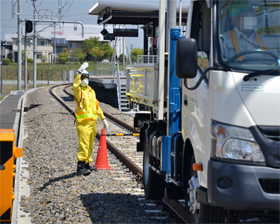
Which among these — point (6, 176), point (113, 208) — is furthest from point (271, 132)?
point (6, 176)

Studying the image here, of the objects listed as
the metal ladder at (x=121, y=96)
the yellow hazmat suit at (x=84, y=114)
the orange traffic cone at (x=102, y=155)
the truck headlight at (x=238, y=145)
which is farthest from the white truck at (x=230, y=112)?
the metal ladder at (x=121, y=96)

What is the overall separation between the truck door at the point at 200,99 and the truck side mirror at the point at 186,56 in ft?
0.86

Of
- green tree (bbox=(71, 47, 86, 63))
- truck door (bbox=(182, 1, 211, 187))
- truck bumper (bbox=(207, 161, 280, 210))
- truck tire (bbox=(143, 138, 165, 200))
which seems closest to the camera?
truck bumper (bbox=(207, 161, 280, 210))

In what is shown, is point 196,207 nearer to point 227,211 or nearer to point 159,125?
point 227,211

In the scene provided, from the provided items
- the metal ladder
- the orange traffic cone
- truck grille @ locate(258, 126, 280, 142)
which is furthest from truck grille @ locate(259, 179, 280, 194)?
the metal ladder

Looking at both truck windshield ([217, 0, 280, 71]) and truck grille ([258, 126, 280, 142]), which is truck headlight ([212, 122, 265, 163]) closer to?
truck grille ([258, 126, 280, 142])

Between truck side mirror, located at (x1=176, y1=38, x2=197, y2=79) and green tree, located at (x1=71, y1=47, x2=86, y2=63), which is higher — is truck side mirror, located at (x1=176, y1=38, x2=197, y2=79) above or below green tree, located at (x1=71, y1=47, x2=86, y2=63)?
below

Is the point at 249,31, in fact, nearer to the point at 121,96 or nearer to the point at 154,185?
the point at 154,185

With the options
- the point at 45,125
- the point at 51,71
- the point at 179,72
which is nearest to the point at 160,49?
the point at 179,72

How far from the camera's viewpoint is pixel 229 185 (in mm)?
3916

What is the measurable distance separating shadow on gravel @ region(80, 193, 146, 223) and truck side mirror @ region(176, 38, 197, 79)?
8.45 ft

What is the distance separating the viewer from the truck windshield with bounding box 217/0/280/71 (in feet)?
14.0

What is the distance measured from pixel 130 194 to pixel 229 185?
3.90 m

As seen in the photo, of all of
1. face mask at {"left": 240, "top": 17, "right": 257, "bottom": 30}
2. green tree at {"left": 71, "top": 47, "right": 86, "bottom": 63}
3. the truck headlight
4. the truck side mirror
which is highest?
green tree at {"left": 71, "top": 47, "right": 86, "bottom": 63}
